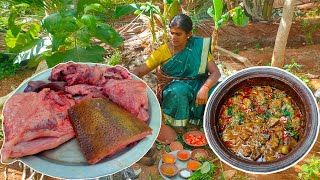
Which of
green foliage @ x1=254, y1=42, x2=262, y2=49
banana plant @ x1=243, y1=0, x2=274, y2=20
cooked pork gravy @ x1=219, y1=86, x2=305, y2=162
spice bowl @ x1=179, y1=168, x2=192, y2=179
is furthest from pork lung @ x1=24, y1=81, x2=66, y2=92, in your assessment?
banana plant @ x1=243, y1=0, x2=274, y2=20

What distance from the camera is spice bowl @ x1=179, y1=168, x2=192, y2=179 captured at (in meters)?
3.39

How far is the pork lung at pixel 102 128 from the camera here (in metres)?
2.17

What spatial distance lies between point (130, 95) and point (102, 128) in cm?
35

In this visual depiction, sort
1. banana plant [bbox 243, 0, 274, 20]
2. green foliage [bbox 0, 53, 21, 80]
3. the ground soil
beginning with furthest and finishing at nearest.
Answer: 1. banana plant [bbox 243, 0, 274, 20]
2. green foliage [bbox 0, 53, 21, 80]
3. the ground soil

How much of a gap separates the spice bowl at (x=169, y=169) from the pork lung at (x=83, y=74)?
44.0 inches

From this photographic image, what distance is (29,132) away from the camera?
86.9 inches

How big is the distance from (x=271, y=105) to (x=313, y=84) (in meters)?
2.68

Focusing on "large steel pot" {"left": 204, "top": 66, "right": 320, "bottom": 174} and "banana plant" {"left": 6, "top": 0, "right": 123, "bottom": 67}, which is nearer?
"large steel pot" {"left": 204, "top": 66, "right": 320, "bottom": 174}

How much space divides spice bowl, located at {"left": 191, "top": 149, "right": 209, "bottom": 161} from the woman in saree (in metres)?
0.35

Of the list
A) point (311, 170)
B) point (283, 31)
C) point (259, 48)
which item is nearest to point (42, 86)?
point (311, 170)

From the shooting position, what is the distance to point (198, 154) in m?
3.58

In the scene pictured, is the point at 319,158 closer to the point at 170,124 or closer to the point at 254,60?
the point at 170,124

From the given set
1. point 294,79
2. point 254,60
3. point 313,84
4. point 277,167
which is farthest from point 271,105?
point 254,60

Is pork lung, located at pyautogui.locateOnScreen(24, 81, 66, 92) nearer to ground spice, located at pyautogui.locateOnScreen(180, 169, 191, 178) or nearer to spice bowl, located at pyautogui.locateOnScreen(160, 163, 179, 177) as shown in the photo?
spice bowl, located at pyautogui.locateOnScreen(160, 163, 179, 177)
